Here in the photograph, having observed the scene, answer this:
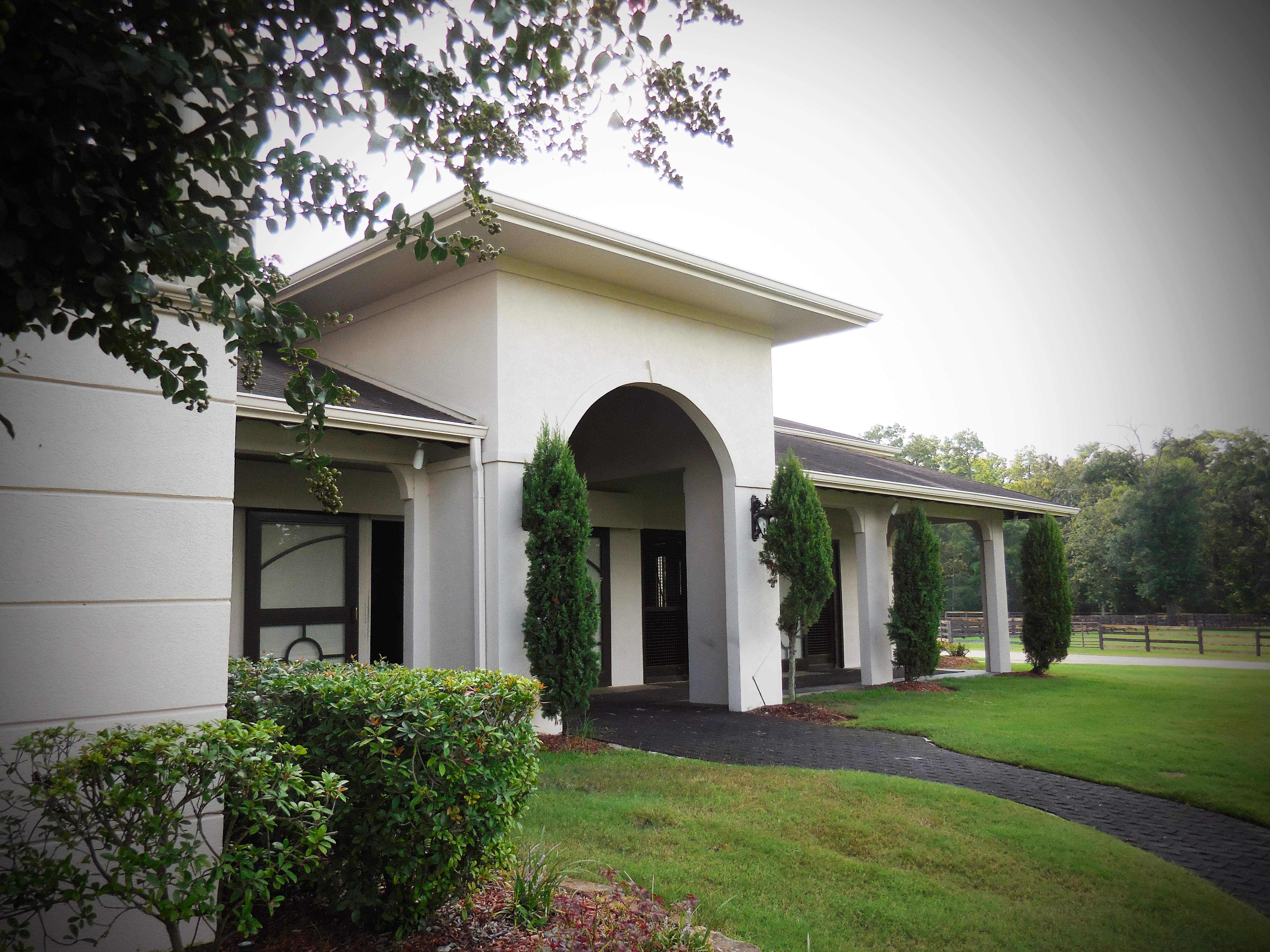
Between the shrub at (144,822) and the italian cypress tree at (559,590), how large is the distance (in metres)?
5.19

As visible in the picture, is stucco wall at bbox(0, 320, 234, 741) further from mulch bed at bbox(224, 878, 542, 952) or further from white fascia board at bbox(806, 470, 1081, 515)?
white fascia board at bbox(806, 470, 1081, 515)

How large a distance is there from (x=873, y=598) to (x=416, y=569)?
7.85 m

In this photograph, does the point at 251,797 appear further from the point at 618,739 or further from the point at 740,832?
the point at 618,739

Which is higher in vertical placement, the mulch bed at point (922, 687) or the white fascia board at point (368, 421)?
the white fascia board at point (368, 421)

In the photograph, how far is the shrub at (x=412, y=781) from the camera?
3.48 meters

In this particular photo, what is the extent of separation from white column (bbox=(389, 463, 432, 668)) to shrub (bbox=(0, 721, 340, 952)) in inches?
231

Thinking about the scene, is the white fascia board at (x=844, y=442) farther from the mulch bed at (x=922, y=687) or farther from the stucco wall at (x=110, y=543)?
the stucco wall at (x=110, y=543)

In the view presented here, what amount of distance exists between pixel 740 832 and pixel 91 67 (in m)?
5.23

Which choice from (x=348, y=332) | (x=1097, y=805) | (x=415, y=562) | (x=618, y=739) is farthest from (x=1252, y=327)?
(x=348, y=332)

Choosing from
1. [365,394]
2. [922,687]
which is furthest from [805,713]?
[365,394]

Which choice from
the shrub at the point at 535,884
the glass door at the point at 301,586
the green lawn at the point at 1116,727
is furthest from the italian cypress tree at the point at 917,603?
the shrub at the point at 535,884

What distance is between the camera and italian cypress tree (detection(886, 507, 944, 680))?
44.5 feet

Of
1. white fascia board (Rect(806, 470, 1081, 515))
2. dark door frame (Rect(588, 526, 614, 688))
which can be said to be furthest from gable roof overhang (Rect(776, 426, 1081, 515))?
dark door frame (Rect(588, 526, 614, 688))

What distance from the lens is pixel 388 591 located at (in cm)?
1126
